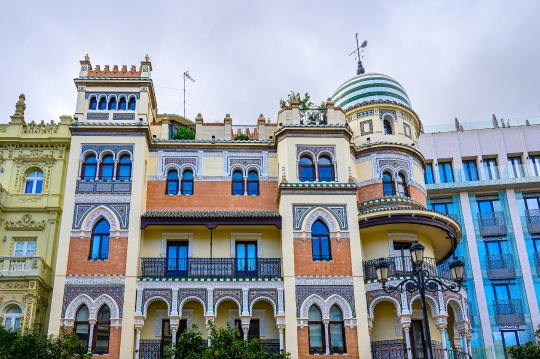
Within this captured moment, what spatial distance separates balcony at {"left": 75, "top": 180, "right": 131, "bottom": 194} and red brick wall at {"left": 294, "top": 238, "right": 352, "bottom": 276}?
25.0 ft

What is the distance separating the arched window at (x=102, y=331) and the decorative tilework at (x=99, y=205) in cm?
355

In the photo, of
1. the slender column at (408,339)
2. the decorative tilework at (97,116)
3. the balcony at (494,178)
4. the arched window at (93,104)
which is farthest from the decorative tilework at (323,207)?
the balcony at (494,178)

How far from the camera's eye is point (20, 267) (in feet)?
80.7

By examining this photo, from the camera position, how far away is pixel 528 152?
38844 mm

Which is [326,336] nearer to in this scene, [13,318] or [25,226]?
[13,318]

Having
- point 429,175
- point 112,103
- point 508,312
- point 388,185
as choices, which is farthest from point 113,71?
point 508,312

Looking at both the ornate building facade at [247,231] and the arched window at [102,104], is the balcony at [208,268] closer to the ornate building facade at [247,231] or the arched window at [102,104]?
the ornate building facade at [247,231]

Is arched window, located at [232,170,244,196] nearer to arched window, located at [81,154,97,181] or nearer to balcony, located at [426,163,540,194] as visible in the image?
arched window, located at [81,154,97,181]

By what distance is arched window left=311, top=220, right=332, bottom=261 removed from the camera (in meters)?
25.7

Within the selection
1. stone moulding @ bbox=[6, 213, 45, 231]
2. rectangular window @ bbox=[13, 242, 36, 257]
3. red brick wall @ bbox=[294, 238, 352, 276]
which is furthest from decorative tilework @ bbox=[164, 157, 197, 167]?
rectangular window @ bbox=[13, 242, 36, 257]

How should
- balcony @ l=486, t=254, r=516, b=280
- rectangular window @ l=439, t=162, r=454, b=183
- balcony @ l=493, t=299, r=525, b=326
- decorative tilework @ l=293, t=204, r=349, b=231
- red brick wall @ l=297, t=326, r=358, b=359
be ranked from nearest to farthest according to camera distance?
red brick wall @ l=297, t=326, r=358, b=359
decorative tilework @ l=293, t=204, r=349, b=231
balcony @ l=493, t=299, r=525, b=326
balcony @ l=486, t=254, r=516, b=280
rectangular window @ l=439, t=162, r=454, b=183

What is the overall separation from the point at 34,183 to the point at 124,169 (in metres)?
4.49

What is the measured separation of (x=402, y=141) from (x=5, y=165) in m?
18.6

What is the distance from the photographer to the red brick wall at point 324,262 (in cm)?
2526
